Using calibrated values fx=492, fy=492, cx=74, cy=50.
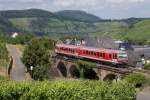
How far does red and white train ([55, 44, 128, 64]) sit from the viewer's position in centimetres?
9219

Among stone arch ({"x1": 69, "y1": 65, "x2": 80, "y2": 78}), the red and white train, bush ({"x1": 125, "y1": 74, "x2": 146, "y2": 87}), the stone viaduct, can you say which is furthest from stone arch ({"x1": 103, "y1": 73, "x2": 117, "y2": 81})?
stone arch ({"x1": 69, "y1": 65, "x2": 80, "y2": 78})

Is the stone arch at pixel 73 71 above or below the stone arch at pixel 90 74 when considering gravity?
below

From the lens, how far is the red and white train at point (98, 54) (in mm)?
92188

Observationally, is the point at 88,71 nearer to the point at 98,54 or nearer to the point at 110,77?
the point at 98,54

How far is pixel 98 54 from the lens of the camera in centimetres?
10200

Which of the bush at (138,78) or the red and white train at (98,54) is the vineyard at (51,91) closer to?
the bush at (138,78)

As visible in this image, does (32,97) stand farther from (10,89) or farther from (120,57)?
(120,57)

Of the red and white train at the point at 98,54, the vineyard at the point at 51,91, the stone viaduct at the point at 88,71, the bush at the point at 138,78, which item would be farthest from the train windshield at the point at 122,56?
the vineyard at the point at 51,91

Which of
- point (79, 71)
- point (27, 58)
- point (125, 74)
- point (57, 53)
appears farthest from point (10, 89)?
point (57, 53)

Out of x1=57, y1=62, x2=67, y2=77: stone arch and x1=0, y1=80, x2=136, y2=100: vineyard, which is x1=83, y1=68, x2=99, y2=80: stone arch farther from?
x1=0, y1=80, x2=136, y2=100: vineyard

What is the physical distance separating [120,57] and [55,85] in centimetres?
5152

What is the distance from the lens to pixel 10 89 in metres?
40.8

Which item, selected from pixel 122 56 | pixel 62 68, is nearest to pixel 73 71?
pixel 62 68

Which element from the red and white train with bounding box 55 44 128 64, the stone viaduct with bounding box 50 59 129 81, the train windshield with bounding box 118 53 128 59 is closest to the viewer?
the train windshield with bounding box 118 53 128 59
